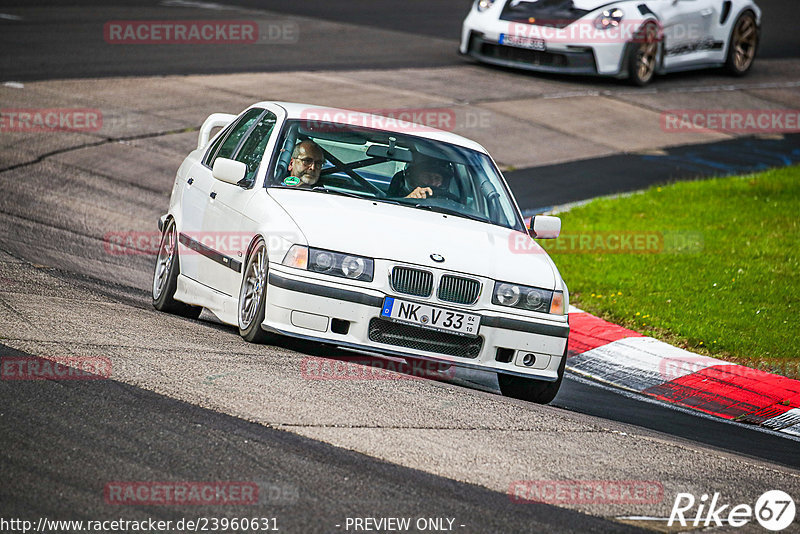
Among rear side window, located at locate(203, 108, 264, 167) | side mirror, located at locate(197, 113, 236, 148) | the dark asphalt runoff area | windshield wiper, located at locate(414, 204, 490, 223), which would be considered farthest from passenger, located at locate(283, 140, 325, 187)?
the dark asphalt runoff area

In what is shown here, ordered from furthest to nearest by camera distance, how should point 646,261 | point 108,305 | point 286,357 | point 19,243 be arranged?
1. point 646,261
2. point 19,243
3. point 108,305
4. point 286,357

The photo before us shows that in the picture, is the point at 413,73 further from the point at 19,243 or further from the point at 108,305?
the point at 108,305

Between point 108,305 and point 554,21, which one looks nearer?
point 108,305

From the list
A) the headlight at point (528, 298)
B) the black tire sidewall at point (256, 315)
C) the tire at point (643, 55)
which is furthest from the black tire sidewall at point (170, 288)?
the tire at point (643, 55)

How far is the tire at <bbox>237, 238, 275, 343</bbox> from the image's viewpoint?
713cm

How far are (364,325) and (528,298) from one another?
1017 mm

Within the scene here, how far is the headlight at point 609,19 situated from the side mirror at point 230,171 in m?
12.3

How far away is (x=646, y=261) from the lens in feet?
38.1

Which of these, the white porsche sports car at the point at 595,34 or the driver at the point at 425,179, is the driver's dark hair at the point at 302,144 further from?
the white porsche sports car at the point at 595,34

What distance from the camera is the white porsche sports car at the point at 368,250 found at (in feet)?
22.8

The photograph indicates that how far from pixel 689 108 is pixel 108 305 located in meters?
13.5

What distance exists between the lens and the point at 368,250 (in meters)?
7.00

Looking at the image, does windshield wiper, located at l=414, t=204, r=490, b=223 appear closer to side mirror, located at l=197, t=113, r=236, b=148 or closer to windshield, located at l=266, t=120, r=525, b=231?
windshield, located at l=266, t=120, r=525, b=231

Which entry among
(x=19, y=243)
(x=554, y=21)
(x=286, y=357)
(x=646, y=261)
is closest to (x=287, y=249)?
(x=286, y=357)
